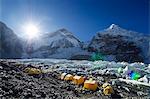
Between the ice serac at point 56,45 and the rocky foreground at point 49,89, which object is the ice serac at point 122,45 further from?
the rocky foreground at point 49,89

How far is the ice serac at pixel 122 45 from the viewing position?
113938 mm

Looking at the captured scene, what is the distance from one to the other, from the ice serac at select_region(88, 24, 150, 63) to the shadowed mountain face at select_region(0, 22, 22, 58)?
3371 centimetres

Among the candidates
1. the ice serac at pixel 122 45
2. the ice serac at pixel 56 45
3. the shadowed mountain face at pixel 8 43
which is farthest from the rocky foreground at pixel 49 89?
the ice serac at pixel 56 45

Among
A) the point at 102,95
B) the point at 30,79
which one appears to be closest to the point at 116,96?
the point at 102,95

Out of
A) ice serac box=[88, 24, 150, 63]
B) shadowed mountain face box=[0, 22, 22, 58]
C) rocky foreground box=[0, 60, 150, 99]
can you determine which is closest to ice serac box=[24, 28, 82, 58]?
ice serac box=[88, 24, 150, 63]

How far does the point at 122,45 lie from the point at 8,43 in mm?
49779

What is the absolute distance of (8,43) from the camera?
105 metres

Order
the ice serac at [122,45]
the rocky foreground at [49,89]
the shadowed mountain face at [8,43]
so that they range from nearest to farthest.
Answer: the rocky foreground at [49,89]
the shadowed mountain face at [8,43]
the ice serac at [122,45]

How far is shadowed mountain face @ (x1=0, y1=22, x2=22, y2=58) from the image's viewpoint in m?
101

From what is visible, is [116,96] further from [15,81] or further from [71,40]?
[71,40]

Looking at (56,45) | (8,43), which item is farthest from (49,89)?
(56,45)

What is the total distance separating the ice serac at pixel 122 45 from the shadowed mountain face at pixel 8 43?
111ft

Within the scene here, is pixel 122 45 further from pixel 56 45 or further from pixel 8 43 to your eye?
pixel 8 43

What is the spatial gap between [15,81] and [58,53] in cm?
10901
